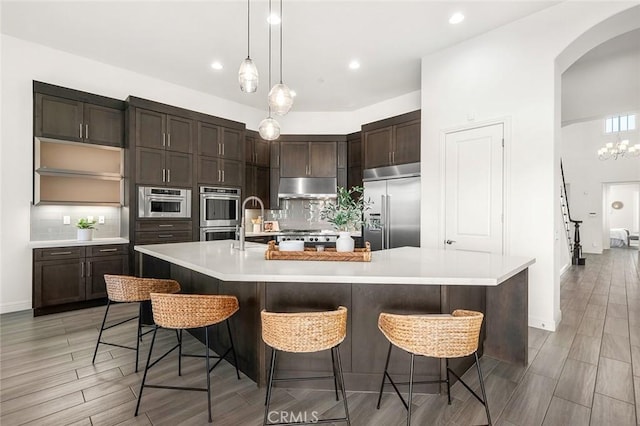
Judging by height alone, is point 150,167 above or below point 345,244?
above

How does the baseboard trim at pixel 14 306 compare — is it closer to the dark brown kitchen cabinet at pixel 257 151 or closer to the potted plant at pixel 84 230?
the potted plant at pixel 84 230

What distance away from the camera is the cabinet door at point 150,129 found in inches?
166

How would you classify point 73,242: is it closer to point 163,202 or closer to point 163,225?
point 163,225

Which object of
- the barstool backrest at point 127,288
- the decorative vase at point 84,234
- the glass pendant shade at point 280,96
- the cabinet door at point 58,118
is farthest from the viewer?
the decorative vase at point 84,234

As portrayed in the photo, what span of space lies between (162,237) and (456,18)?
4615 mm

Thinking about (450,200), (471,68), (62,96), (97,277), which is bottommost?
(97,277)

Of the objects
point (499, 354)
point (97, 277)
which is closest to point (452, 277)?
point (499, 354)

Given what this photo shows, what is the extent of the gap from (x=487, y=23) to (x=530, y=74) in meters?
0.75

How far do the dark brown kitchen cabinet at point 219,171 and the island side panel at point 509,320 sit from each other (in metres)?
4.14

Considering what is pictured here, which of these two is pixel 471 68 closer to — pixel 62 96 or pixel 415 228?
pixel 415 228

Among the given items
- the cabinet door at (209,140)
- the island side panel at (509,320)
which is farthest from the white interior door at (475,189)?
the cabinet door at (209,140)

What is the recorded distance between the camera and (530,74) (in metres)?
3.20

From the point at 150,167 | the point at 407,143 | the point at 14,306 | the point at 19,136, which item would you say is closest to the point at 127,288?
the point at 150,167

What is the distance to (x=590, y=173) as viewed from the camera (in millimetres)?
9742
